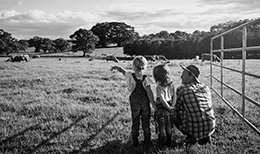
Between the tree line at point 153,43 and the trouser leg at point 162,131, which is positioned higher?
the tree line at point 153,43

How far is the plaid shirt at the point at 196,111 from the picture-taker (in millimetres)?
3551

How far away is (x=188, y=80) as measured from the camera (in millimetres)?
3838

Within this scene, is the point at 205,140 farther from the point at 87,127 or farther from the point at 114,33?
the point at 114,33

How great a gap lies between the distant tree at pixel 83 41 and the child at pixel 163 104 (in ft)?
207

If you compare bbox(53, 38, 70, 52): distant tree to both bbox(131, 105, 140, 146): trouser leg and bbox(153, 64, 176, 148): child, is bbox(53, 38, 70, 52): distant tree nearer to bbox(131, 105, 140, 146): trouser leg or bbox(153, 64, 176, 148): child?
bbox(131, 105, 140, 146): trouser leg

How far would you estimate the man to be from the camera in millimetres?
3555

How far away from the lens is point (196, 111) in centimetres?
357

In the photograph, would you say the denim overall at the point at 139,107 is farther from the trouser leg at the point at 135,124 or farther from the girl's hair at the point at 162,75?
the girl's hair at the point at 162,75

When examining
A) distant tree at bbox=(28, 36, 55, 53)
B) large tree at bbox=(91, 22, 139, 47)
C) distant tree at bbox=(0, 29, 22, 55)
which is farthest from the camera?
large tree at bbox=(91, 22, 139, 47)

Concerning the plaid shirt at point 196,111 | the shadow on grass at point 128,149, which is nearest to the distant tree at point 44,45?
the shadow on grass at point 128,149

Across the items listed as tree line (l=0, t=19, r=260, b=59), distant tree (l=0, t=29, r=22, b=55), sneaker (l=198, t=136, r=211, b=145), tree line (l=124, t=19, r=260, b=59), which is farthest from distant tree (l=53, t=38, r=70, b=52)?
sneaker (l=198, t=136, r=211, b=145)

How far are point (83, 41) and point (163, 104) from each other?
218ft

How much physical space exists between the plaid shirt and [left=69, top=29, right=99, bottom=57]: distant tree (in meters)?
63.2

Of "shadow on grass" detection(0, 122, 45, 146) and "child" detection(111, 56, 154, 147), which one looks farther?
"shadow on grass" detection(0, 122, 45, 146)
